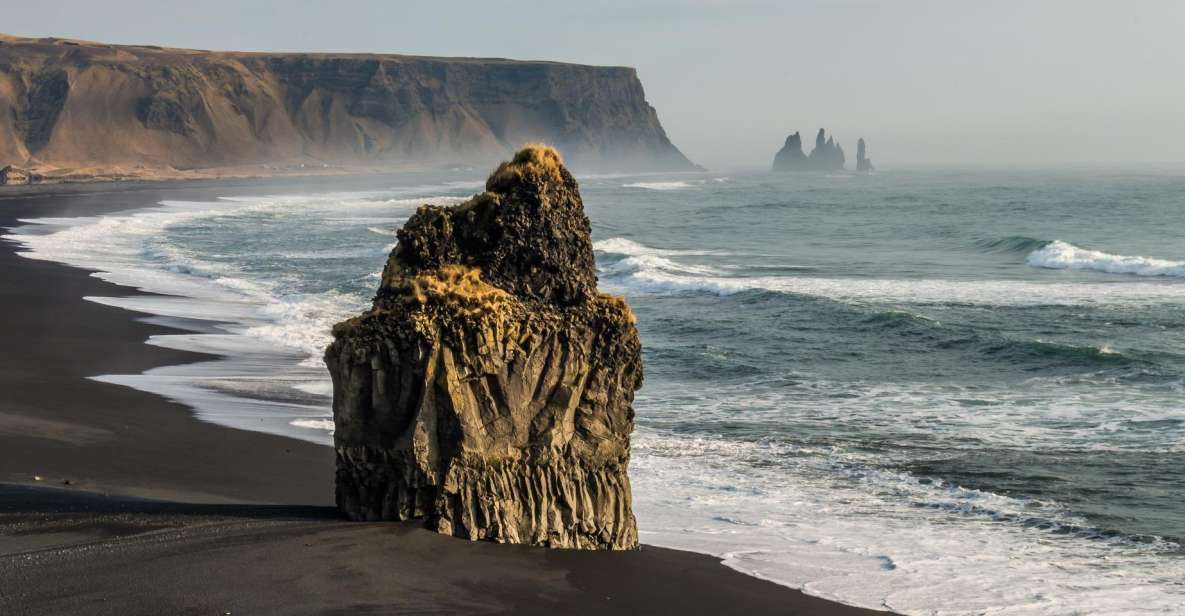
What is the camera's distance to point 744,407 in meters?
18.2

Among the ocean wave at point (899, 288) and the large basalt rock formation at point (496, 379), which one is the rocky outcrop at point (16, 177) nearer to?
the ocean wave at point (899, 288)

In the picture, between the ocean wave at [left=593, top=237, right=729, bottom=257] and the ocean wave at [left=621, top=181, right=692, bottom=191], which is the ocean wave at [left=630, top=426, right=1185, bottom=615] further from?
the ocean wave at [left=621, top=181, right=692, bottom=191]

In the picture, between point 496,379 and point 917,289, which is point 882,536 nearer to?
point 496,379

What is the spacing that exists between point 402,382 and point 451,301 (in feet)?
2.34

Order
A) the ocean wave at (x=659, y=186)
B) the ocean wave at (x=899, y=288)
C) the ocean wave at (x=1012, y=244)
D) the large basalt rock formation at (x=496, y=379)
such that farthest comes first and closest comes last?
1. the ocean wave at (x=659, y=186)
2. the ocean wave at (x=1012, y=244)
3. the ocean wave at (x=899, y=288)
4. the large basalt rock formation at (x=496, y=379)

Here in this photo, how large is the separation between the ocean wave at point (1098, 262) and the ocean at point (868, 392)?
176 mm

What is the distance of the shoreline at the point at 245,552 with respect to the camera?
329 inches

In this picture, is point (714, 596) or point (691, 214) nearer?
point (714, 596)

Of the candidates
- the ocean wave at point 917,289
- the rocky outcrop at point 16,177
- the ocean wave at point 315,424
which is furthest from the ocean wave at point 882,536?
the rocky outcrop at point 16,177

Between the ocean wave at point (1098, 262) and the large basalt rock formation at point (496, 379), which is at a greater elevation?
the large basalt rock formation at point (496, 379)

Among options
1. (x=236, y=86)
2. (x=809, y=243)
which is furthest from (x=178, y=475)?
(x=236, y=86)

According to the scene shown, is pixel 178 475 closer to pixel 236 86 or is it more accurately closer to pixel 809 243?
pixel 809 243

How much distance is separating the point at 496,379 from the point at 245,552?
2.22m

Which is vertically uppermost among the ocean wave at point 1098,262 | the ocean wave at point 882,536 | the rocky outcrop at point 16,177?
the rocky outcrop at point 16,177
